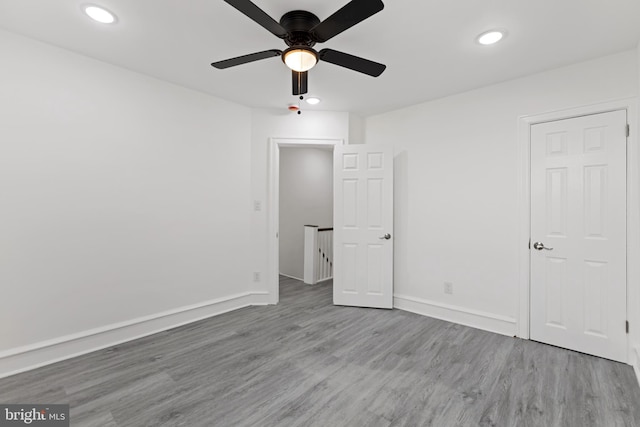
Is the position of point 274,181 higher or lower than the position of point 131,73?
lower

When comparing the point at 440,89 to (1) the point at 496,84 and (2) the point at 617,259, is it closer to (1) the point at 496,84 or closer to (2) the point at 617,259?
(1) the point at 496,84

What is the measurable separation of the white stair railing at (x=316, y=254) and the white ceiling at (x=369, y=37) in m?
2.54

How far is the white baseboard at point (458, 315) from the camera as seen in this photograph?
2982 mm

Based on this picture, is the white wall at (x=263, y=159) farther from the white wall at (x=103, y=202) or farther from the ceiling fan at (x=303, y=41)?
the ceiling fan at (x=303, y=41)

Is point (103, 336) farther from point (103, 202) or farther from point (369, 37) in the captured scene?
point (369, 37)

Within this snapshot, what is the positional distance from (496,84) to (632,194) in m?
1.52

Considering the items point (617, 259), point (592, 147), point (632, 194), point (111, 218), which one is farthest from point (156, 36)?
point (617, 259)

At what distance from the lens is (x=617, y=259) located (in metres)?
2.46

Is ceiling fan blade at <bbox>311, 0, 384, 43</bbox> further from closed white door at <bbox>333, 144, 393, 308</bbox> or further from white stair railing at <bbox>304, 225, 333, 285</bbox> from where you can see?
white stair railing at <bbox>304, 225, 333, 285</bbox>

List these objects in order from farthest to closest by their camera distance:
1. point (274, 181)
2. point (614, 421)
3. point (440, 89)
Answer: point (274, 181)
point (440, 89)
point (614, 421)

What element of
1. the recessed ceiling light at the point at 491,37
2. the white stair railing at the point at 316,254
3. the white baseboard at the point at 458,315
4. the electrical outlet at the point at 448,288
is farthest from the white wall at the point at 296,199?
the recessed ceiling light at the point at 491,37

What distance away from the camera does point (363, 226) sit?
149 inches

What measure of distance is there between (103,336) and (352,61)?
10.1ft

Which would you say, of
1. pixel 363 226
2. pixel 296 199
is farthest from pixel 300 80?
pixel 296 199
